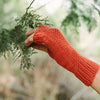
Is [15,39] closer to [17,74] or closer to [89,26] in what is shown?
[89,26]

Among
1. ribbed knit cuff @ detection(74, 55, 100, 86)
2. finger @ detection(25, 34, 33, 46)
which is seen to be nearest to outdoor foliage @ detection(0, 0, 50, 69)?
finger @ detection(25, 34, 33, 46)

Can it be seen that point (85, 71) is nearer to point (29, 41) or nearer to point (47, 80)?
point (29, 41)

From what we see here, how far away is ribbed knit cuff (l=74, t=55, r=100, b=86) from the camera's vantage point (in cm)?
104

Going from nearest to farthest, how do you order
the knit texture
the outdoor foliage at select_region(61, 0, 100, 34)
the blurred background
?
the knit texture → the outdoor foliage at select_region(61, 0, 100, 34) → the blurred background

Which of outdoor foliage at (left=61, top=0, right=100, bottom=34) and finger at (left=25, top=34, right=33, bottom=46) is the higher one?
finger at (left=25, top=34, right=33, bottom=46)

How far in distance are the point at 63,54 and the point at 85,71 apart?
0.49 ft

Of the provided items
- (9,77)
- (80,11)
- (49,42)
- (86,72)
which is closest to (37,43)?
(49,42)

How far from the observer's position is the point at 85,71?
1.05 m

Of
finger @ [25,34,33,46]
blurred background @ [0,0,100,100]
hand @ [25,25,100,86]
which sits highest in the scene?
finger @ [25,34,33,46]

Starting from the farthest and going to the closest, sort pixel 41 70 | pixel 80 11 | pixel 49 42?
pixel 41 70 → pixel 80 11 → pixel 49 42

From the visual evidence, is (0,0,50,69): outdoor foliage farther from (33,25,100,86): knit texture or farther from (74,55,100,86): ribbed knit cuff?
(74,55,100,86): ribbed knit cuff

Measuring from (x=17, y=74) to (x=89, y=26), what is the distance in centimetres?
386

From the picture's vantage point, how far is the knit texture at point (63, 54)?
98 centimetres

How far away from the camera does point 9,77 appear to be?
494 centimetres
